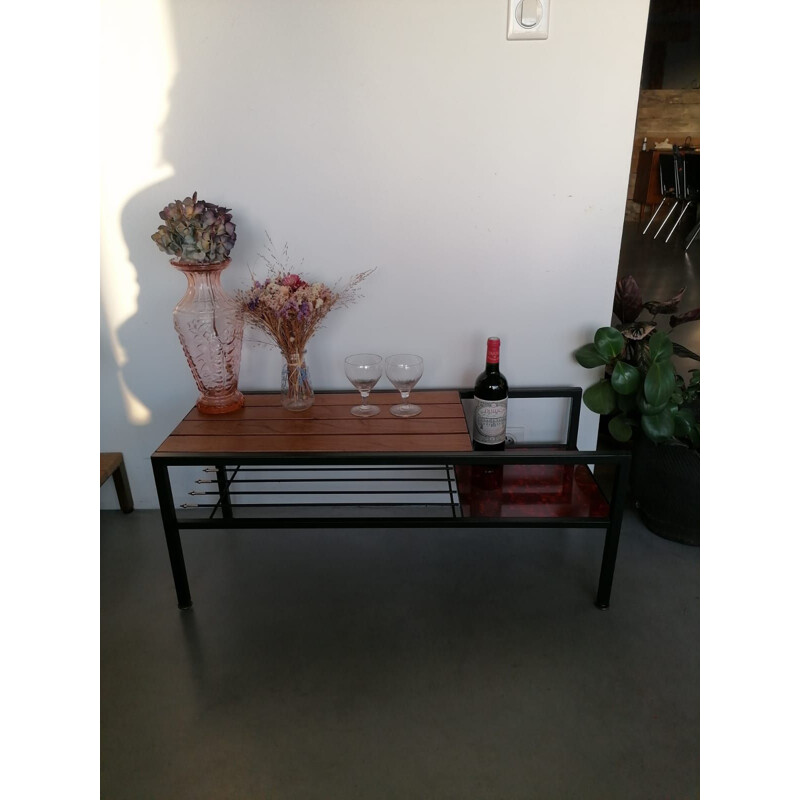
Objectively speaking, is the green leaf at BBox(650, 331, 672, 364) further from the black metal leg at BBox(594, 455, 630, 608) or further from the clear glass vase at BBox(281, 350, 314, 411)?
the clear glass vase at BBox(281, 350, 314, 411)

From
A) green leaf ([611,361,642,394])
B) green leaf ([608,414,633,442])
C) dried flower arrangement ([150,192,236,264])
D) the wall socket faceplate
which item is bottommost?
green leaf ([608,414,633,442])

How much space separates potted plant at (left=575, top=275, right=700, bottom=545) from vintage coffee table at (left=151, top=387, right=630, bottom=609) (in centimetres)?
16

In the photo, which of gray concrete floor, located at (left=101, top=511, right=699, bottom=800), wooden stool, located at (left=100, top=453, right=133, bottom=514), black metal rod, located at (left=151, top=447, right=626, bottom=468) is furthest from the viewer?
wooden stool, located at (left=100, top=453, right=133, bottom=514)

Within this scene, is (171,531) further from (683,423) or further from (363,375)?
(683,423)

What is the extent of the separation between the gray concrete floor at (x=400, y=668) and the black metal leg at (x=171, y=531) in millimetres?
68

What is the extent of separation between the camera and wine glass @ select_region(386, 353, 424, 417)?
1.92 meters

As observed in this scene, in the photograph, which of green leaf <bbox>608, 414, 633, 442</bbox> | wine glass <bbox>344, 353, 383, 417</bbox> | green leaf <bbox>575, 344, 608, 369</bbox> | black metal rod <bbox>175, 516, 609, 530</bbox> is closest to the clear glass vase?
wine glass <bbox>344, 353, 383, 417</bbox>

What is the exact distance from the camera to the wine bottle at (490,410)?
1.92 m

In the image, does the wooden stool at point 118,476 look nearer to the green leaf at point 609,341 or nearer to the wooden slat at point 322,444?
the wooden slat at point 322,444

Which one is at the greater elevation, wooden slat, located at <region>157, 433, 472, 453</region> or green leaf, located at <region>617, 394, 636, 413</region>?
green leaf, located at <region>617, 394, 636, 413</region>
